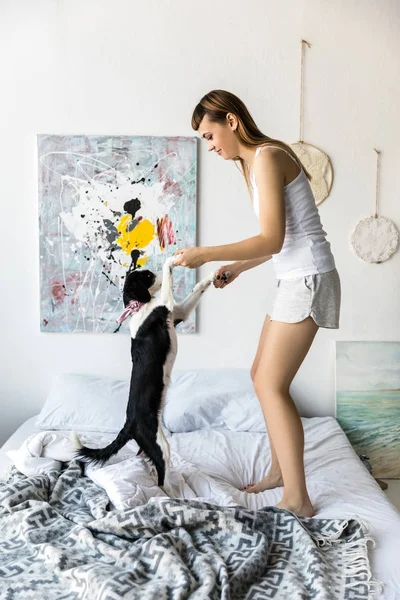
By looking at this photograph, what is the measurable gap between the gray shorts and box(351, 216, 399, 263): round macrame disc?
1.08 metres

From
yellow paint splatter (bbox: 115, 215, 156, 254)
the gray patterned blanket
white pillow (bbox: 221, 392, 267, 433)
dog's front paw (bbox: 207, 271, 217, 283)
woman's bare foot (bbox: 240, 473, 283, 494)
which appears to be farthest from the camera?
yellow paint splatter (bbox: 115, 215, 156, 254)

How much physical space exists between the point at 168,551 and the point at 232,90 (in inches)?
82.1

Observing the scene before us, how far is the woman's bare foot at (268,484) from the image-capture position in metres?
2.13

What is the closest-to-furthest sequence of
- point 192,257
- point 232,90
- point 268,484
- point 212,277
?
point 192,257
point 212,277
point 268,484
point 232,90

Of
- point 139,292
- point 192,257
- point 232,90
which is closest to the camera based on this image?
point 192,257

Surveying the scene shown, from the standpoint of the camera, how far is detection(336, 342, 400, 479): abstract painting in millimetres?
2975

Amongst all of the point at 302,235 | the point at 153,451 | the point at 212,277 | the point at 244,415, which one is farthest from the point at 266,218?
the point at 244,415

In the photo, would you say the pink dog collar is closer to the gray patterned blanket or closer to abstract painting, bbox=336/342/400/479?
the gray patterned blanket

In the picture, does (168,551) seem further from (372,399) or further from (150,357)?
(372,399)

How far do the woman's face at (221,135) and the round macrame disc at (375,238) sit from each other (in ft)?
3.85

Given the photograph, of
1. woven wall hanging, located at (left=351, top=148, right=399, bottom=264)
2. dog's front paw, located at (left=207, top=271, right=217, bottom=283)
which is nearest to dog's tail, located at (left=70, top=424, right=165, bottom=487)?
dog's front paw, located at (left=207, top=271, right=217, bottom=283)

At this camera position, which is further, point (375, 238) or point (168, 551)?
point (375, 238)

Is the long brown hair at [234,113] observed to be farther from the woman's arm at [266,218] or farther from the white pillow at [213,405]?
the white pillow at [213,405]

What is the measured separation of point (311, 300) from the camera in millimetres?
Answer: 1894
